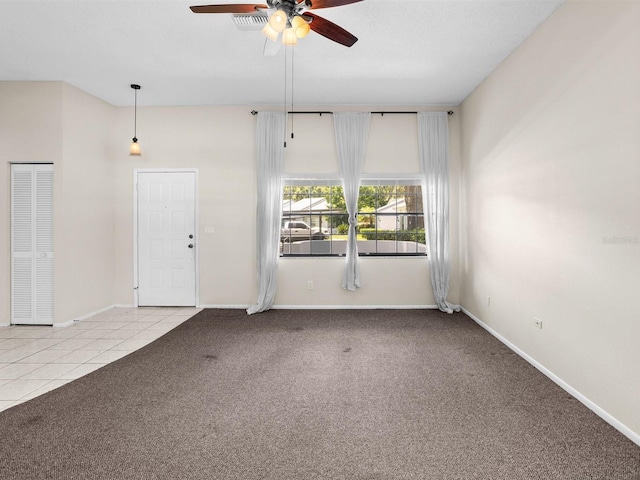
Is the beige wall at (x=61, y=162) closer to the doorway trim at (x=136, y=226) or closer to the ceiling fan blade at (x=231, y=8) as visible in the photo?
the doorway trim at (x=136, y=226)

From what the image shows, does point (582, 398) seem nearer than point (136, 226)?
Yes

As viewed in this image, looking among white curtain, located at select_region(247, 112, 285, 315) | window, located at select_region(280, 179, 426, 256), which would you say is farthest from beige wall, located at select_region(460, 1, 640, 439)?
white curtain, located at select_region(247, 112, 285, 315)

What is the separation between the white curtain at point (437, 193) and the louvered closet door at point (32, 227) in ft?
16.0

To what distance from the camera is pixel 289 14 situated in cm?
220

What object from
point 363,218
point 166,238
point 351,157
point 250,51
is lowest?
point 166,238

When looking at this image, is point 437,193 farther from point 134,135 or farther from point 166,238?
point 134,135

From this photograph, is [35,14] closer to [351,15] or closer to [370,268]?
[351,15]

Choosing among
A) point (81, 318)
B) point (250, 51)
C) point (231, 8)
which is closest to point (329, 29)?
point (231, 8)

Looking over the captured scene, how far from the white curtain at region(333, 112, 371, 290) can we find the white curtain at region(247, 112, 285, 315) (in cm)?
85

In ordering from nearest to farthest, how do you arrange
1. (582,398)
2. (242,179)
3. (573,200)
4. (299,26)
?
(299,26) → (582,398) → (573,200) → (242,179)

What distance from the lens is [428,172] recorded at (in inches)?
188

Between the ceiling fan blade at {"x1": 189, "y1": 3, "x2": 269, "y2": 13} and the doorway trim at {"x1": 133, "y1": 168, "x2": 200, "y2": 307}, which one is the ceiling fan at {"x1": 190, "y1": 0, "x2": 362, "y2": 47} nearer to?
the ceiling fan blade at {"x1": 189, "y1": 3, "x2": 269, "y2": 13}

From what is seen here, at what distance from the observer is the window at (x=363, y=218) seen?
4.90 meters

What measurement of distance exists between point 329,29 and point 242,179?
112 inches
